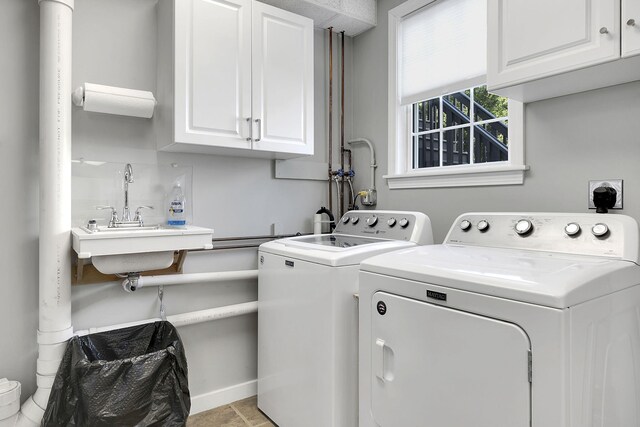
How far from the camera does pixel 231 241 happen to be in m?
2.44

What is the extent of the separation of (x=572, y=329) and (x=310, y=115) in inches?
70.8

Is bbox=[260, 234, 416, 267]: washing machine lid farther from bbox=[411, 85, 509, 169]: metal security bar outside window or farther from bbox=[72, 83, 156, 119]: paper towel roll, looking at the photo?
bbox=[72, 83, 156, 119]: paper towel roll

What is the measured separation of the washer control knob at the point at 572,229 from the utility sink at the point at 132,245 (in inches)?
61.2

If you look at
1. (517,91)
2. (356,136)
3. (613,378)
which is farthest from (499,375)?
(356,136)

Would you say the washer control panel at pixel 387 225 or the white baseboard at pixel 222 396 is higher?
the washer control panel at pixel 387 225

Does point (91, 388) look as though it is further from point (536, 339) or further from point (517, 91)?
point (517, 91)

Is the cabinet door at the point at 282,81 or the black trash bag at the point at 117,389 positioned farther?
the cabinet door at the point at 282,81

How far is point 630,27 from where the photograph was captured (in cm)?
133

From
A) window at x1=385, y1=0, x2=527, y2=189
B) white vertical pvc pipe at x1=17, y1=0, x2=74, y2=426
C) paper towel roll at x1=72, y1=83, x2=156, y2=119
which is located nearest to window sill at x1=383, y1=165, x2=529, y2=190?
window at x1=385, y1=0, x2=527, y2=189

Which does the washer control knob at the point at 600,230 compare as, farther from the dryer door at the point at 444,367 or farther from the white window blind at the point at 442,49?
the white window blind at the point at 442,49

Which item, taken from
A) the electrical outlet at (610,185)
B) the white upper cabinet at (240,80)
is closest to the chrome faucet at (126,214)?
the white upper cabinet at (240,80)

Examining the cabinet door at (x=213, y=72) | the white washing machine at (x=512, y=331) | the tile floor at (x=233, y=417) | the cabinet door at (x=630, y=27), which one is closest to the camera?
the white washing machine at (x=512, y=331)

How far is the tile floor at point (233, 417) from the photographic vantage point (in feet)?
7.16

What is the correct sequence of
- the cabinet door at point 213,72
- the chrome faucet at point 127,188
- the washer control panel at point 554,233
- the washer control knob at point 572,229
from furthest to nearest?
the chrome faucet at point 127,188 → the cabinet door at point 213,72 → the washer control knob at point 572,229 → the washer control panel at point 554,233
